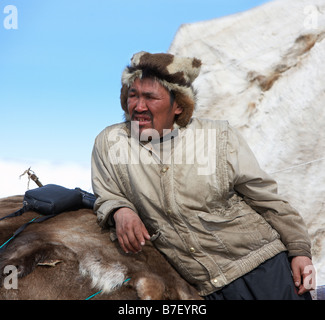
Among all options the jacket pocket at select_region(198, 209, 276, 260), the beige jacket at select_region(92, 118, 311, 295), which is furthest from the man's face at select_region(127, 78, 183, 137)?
the jacket pocket at select_region(198, 209, 276, 260)

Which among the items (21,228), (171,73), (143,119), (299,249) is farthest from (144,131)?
(299,249)

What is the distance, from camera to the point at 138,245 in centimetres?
204

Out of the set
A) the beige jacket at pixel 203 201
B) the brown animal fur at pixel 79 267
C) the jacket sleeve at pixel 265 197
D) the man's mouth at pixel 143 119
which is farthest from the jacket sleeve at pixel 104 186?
the jacket sleeve at pixel 265 197

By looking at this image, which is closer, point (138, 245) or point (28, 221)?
point (138, 245)

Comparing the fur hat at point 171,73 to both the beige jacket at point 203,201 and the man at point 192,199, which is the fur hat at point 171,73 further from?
the beige jacket at point 203,201

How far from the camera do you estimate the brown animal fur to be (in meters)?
1.93

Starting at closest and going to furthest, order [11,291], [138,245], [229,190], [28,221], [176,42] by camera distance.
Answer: [11,291]
[138,245]
[229,190]
[28,221]
[176,42]

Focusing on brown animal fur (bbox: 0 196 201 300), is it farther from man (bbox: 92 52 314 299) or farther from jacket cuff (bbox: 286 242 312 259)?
jacket cuff (bbox: 286 242 312 259)

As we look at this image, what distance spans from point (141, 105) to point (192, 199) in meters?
0.58

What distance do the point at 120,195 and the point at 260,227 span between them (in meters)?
0.81

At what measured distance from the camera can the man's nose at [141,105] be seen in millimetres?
2176

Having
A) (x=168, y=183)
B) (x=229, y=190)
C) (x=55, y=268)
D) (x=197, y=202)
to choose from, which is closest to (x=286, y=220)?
(x=229, y=190)
